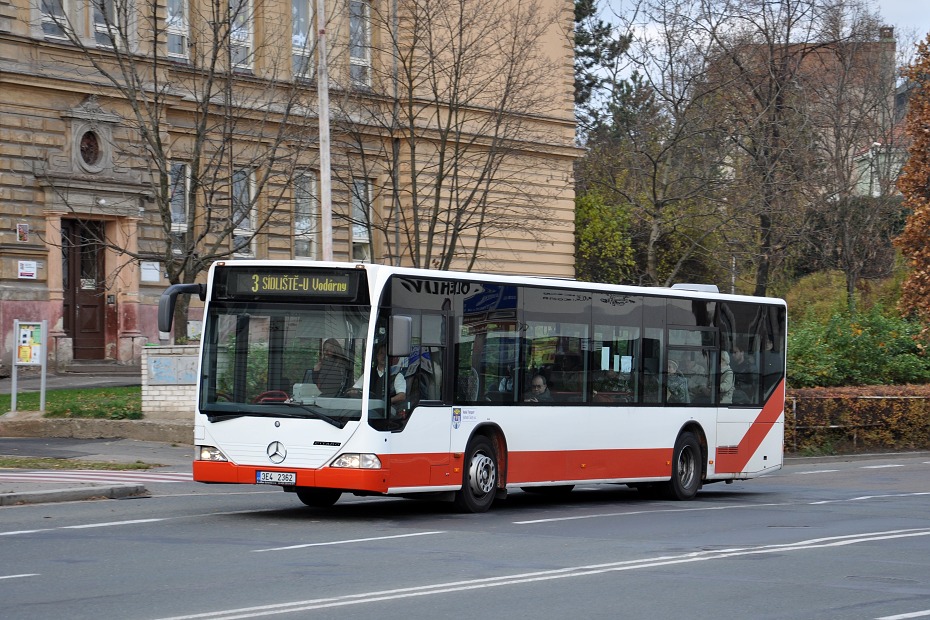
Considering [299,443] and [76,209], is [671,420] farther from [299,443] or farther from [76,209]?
[76,209]

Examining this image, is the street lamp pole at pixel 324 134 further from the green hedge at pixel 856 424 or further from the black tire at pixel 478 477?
the green hedge at pixel 856 424

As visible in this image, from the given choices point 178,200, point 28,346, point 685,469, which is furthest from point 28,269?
point 685,469

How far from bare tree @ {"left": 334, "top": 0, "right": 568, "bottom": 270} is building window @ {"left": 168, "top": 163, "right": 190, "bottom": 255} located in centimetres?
355

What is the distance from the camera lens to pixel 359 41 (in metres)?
35.8

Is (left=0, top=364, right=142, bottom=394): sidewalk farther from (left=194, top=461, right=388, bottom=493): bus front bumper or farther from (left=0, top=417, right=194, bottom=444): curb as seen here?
(left=194, top=461, right=388, bottom=493): bus front bumper

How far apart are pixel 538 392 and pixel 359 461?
3323 mm

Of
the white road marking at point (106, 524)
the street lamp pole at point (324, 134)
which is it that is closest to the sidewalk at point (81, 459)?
the white road marking at point (106, 524)

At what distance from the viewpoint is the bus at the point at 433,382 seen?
47.9ft

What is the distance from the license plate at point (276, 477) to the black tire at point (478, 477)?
7.05 ft

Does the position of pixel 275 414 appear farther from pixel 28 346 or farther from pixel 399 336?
pixel 28 346

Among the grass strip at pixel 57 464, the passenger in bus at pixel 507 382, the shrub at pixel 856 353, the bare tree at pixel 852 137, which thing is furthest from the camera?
the bare tree at pixel 852 137

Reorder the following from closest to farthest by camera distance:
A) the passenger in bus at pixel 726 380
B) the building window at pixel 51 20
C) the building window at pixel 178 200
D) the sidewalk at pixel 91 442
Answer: the passenger in bus at pixel 726 380 → the sidewalk at pixel 91 442 → the building window at pixel 178 200 → the building window at pixel 51 20

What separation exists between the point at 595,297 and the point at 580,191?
128 feet

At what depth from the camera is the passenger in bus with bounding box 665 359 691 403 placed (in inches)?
761
